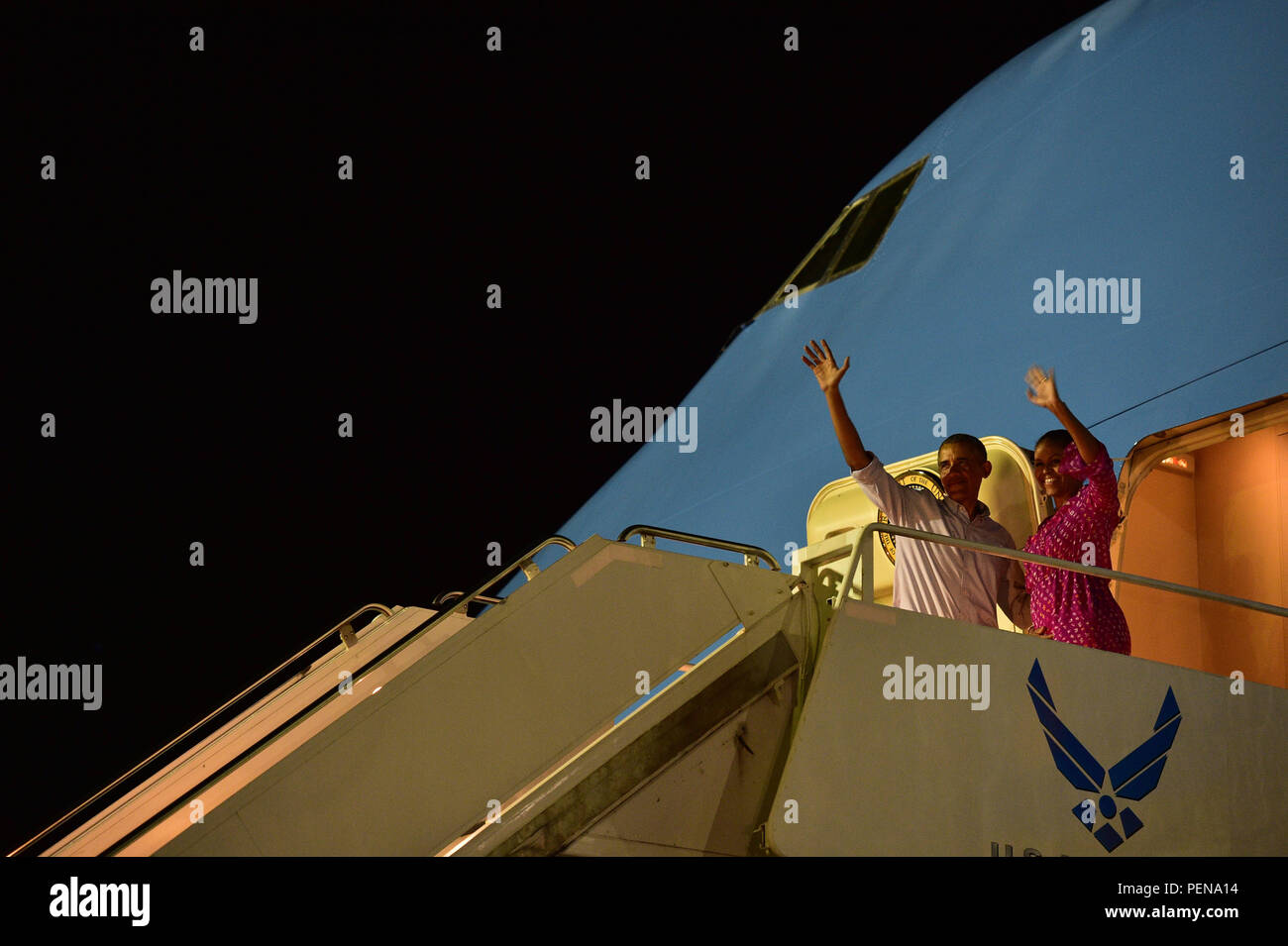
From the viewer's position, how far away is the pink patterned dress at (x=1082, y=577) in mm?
5637

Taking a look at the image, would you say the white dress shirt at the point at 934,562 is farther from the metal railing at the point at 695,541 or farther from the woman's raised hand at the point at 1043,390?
the metal railing at the point at 695,541

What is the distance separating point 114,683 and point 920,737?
1160 cm

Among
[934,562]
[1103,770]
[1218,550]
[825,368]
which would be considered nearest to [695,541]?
[825,368]

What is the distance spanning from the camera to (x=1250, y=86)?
7750 mm

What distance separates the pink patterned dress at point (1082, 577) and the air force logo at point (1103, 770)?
18.4 inches

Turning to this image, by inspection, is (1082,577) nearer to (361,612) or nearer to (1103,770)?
(1103,770)

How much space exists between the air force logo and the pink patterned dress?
47 cm

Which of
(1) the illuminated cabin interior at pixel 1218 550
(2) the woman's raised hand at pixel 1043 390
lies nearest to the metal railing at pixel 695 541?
(2) the woman's raised hand at pixel 1043 390

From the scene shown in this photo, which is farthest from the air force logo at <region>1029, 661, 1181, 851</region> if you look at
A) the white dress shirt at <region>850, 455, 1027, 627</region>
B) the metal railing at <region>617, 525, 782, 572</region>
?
the metal railing at <region>617, 525, 782, 572</region>

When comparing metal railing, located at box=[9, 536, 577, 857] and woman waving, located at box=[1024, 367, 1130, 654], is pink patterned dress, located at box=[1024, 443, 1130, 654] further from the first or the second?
metal railing, located at box=[9, 536, 577, 857]

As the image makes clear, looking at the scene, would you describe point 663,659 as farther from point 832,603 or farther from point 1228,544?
point 1228,544

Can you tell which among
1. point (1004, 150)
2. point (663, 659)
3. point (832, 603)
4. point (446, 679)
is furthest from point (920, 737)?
point (1004, 150)

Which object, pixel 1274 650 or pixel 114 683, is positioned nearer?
pixel 1274 650

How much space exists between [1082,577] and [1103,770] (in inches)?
36.7
